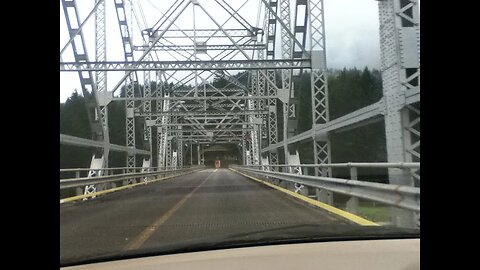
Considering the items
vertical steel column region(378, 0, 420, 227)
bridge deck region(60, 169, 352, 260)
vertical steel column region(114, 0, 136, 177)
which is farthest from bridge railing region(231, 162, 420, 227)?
vertical steel column region(114, 0, 136, 177)

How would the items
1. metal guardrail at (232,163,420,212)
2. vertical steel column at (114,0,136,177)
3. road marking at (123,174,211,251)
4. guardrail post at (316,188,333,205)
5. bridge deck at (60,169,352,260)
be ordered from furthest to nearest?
vertical steel column at (114,0,136,177) < guardrail post at (316,188,333,205) < bridge deck at (60,169,352,260) < road marking at (123,174,211,251) < metal guardrail at (232,163,420,212)

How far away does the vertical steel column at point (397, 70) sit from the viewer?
718 centimetres

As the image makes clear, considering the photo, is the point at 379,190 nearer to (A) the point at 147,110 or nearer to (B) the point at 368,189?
(B) the point at 368,189

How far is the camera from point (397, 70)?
7859mm

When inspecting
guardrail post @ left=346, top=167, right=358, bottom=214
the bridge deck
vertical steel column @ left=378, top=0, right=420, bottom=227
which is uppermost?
vertical steel column @ left=378, top=0, right=420, bottom=227

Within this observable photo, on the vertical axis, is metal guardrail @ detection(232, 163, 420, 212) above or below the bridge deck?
above

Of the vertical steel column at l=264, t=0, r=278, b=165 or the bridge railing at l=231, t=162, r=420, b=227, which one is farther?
the vertical steel column at l=264, t=0, r=278, b=165

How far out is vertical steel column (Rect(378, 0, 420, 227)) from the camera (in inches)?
283

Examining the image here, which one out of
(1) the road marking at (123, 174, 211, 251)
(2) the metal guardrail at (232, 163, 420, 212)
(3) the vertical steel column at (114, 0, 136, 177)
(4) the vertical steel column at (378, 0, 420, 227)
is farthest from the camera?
(3) the vertical steel column at (114, 0, 136, 177)

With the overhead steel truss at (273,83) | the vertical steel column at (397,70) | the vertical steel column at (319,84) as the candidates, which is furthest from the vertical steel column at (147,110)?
the vertical steel column at (397,70)

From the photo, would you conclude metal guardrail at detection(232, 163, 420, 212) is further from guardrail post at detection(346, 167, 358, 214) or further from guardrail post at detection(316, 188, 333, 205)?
guardrail post at detection(316, 188, 333, 205)
